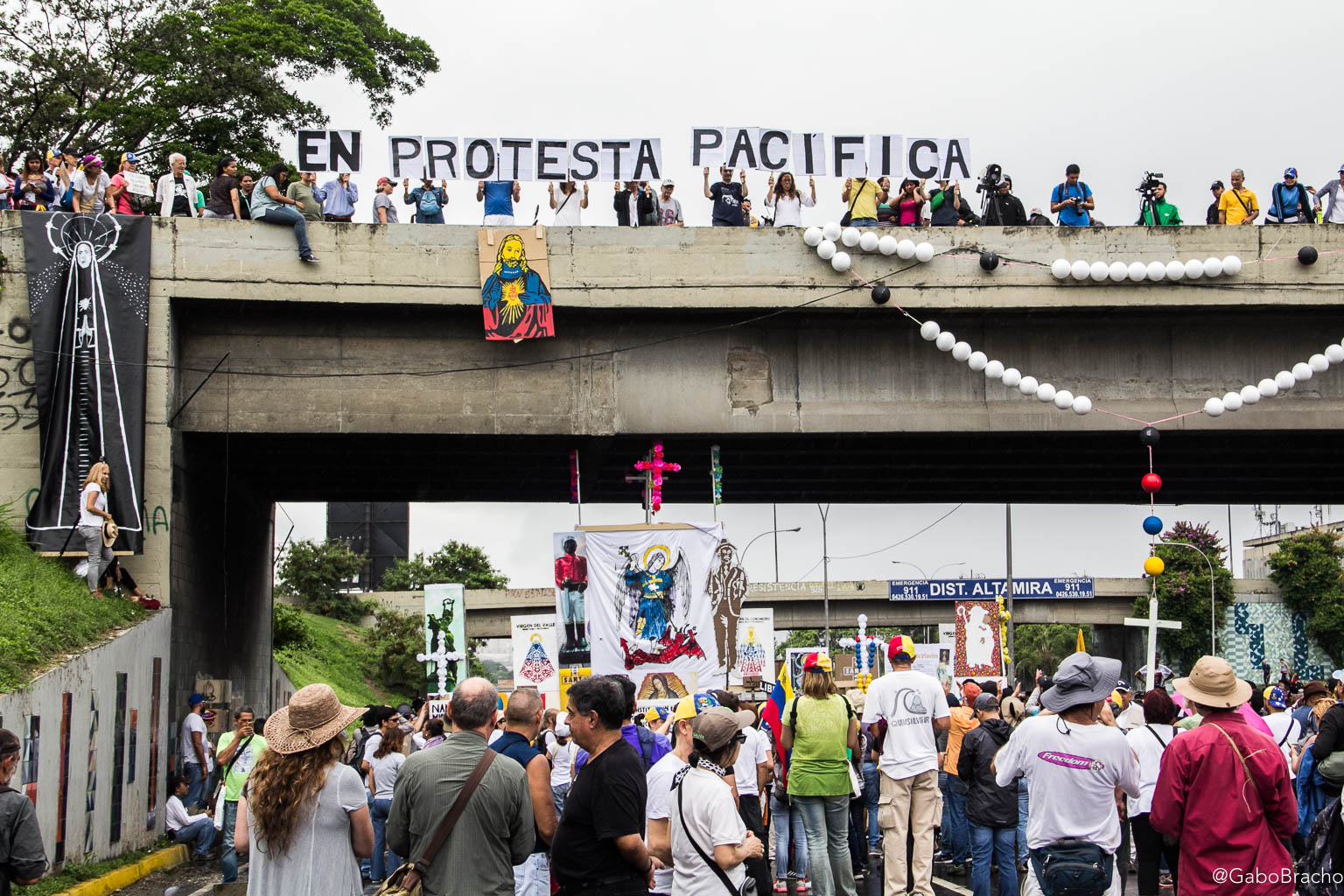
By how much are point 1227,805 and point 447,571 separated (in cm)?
6809

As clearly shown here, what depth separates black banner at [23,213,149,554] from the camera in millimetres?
17281

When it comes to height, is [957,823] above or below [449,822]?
below

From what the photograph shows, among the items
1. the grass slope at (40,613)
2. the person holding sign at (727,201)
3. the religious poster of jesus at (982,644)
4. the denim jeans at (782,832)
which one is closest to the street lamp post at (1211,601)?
the religious poster of jesus at (982,644)

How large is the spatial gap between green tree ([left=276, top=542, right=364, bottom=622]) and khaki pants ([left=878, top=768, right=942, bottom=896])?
49.7m

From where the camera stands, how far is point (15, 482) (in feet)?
56.9

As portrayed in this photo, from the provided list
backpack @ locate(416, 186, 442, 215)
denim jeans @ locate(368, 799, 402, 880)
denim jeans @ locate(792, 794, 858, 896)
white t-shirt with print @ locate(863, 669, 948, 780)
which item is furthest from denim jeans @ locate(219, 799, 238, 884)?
backpack @ locate(416, 186, 442, 215)

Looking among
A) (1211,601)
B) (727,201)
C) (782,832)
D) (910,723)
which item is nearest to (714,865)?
(910,723)

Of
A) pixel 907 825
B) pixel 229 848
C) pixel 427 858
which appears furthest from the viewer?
pixel 229 848

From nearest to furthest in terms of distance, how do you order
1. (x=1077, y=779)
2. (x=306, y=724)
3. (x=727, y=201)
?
1. (x=306, y=724)
2. (x=1077, y=779)
3. (x=727, y=201)

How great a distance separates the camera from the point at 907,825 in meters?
10.7

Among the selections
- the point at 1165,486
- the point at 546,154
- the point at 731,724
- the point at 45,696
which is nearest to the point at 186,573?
the point at 45,696

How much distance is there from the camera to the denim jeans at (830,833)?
10.3 metres

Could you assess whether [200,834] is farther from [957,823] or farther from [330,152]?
[330,152]

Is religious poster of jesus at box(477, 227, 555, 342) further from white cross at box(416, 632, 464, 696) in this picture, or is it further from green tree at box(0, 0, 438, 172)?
green tree at box(0, 0, 438, 172)
